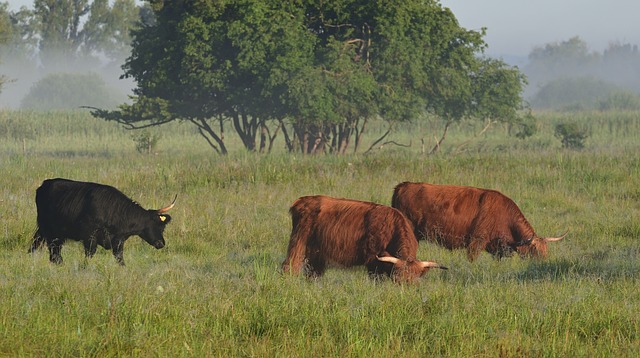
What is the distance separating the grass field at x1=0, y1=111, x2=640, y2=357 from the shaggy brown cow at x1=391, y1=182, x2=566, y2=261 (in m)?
0.29

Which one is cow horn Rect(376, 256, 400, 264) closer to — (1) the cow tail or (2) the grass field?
(2) the grass field

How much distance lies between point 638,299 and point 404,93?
20160 mm

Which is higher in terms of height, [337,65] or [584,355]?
[337,65]

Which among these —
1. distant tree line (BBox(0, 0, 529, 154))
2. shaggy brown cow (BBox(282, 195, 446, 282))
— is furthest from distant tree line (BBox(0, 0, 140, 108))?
shaggy brown cow (BBox(282, 195, 446, 282))

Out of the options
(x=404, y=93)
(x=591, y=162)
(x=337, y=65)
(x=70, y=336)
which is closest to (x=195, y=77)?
(x=337, y=65)

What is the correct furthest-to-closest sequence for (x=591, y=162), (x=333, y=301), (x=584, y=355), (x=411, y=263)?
1. (x=591, y=162)
2. (x=411, y=263)
3. (x=333, y=301)
4. (x=584, y=355)

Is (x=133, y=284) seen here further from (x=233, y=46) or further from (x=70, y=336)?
(x=233, y=46)

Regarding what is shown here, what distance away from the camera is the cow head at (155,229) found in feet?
36.3

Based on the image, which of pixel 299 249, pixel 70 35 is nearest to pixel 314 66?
pixel 299 249

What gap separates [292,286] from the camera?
796 centimetres

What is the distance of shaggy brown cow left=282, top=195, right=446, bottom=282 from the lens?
8.68m

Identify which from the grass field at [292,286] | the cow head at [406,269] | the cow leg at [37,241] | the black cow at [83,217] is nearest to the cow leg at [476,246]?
the grass field at [292,286]

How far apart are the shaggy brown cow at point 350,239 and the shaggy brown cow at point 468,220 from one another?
2.33 m

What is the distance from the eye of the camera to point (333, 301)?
7375 mm
